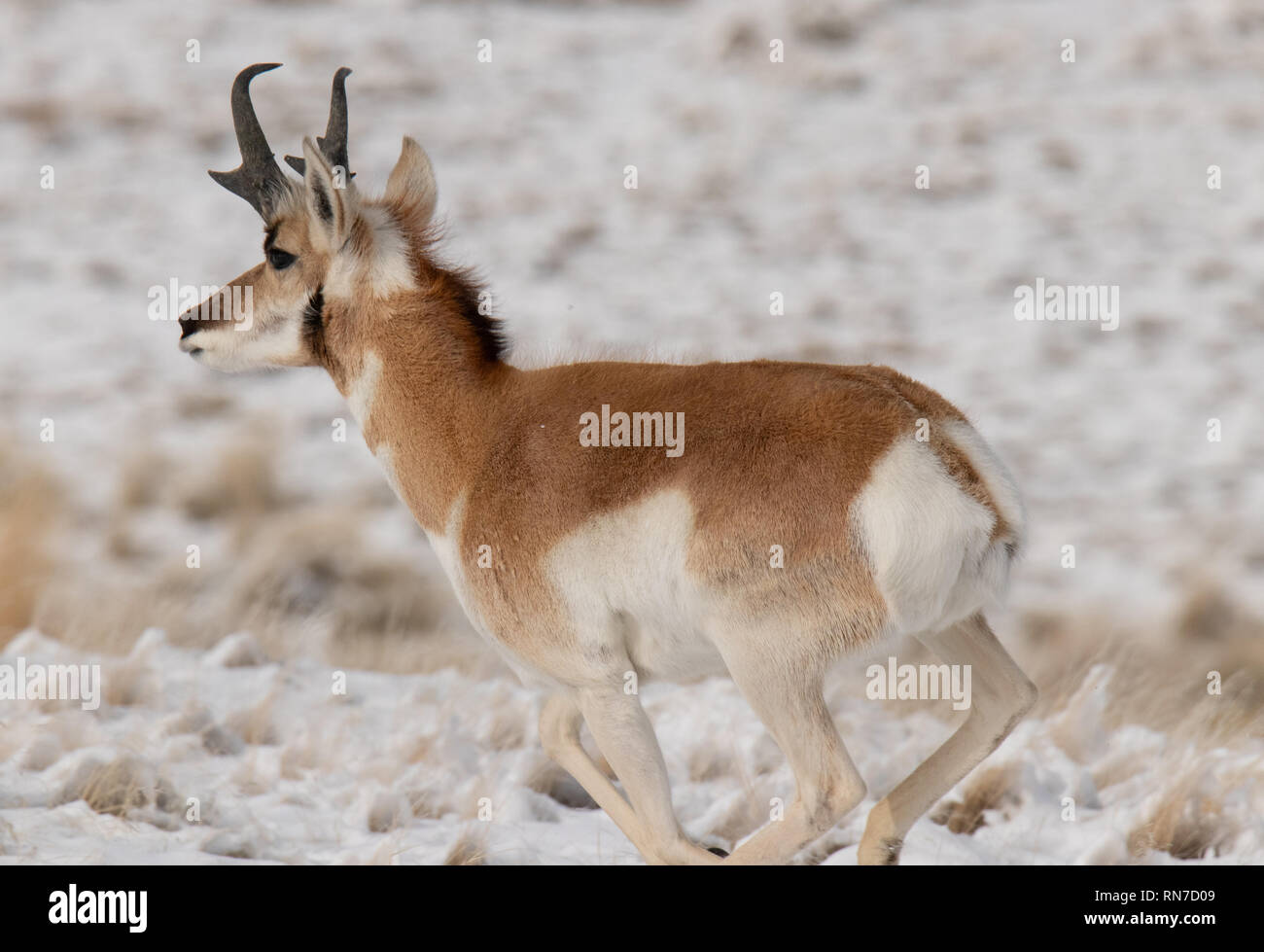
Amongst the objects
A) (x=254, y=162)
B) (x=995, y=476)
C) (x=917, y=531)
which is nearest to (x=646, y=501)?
(x=917, y=531)

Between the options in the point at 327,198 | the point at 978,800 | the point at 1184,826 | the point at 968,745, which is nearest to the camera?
the point at 968,745

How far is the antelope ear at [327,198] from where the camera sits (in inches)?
197

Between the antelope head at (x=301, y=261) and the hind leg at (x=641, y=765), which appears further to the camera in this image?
the antelope head at (x=301, y=261)

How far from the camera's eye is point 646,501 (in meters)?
4.67

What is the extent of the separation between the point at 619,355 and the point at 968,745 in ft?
6.65

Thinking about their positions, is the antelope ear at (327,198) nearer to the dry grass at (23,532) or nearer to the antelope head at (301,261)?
the antelope head at (301,261)

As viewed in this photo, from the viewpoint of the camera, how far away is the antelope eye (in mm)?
5305

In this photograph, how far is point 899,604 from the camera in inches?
175

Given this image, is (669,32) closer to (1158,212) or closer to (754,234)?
(754,234)

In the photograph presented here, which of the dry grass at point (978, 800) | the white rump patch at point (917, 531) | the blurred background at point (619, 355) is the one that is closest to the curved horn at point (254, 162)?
the blurred background at point (619, 355)

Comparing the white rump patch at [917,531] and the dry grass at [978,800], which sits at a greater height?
the white rump patch at [917,531]

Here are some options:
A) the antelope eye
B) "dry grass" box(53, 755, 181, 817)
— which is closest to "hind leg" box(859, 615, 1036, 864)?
the antelope eye

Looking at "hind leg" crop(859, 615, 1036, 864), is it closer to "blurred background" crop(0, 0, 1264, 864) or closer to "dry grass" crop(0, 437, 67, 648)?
Result: "blurred background" crop(0, 0, 1264, 864)

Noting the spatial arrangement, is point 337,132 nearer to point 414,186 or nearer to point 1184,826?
point 414,186
